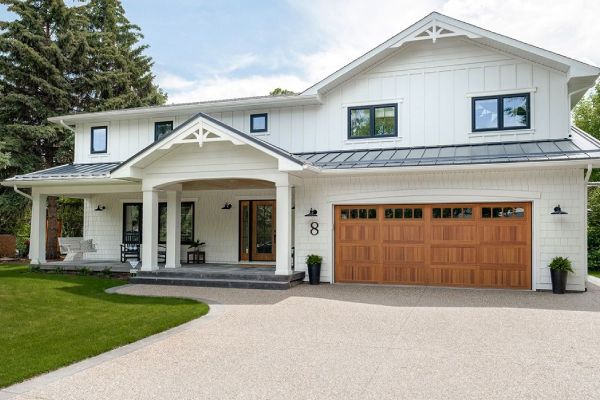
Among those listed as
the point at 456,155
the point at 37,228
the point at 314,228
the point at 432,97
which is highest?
the point at 432,97

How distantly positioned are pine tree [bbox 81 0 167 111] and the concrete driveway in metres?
16.7

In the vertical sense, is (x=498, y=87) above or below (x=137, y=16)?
below

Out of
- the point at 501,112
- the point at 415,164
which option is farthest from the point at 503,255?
the point at 501,112

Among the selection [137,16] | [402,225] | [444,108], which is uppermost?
[137,16]

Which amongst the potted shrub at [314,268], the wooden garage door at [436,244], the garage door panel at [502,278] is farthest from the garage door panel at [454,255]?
the potted shrub at [314,268]

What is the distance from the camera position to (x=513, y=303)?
9453 mm

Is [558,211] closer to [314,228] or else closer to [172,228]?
[314,228]

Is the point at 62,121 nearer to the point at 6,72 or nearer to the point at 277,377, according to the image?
the point at 6,72

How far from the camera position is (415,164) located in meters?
11.3

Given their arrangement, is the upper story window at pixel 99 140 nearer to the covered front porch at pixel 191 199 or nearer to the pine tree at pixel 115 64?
the covered front porch at pixel 191 199

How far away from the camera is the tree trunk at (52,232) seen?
20.6 metres

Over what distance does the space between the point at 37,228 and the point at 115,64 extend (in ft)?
39.9

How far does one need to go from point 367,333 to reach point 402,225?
18.0 ft

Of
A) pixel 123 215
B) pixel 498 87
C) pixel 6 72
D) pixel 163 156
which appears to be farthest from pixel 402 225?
pixel 6 72
